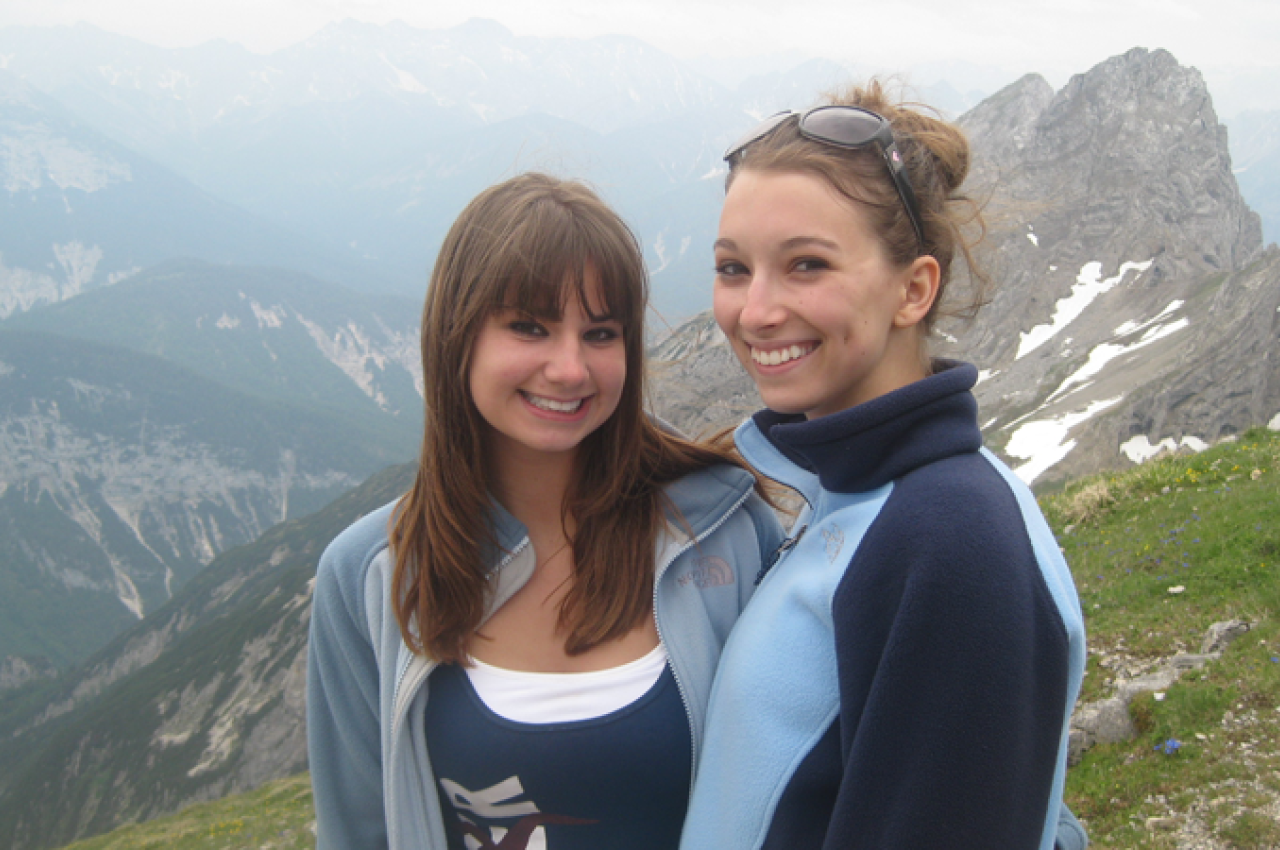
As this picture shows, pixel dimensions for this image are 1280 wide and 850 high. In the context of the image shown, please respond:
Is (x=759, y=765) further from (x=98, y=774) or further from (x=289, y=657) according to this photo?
(x=98, y=774)

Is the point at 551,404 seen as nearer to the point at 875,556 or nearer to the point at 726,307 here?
the point at 726,307

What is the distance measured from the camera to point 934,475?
2.38 m

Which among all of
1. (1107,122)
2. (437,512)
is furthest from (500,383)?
(1107,122)

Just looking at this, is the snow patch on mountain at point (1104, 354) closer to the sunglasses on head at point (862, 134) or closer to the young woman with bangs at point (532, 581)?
the young woman with bangs at point (532, 581)

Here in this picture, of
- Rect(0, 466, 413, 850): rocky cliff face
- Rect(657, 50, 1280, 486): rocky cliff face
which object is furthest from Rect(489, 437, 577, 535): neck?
Rect(0, 466, 413, 850): rocky cliff face

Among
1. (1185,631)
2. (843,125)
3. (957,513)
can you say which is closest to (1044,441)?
(1185,631)

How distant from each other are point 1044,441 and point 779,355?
202 feet

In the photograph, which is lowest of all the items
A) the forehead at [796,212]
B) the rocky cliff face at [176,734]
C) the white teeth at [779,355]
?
the rocky cliff face at [176,734]

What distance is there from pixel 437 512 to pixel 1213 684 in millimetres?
7712

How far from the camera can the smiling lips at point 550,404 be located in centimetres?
373

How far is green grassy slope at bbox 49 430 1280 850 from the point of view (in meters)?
6.29

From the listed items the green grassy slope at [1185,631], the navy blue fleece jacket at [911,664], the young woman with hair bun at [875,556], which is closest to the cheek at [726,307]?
the young woman with hair bun at [875,556]

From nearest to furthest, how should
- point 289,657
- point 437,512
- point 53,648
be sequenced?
point 437,512, point 289,657, point 53,648

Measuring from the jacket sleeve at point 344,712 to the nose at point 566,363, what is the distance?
1442 millimetres
